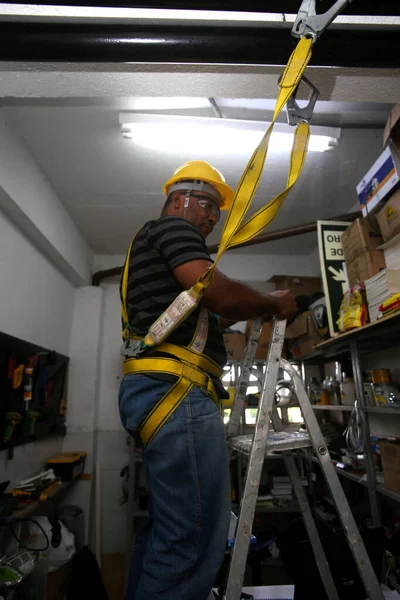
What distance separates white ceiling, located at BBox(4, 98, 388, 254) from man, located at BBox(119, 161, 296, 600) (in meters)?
1.45

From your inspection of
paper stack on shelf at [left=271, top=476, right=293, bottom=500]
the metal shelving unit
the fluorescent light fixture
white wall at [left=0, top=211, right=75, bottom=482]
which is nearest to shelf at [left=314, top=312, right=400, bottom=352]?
the metal shelving unit

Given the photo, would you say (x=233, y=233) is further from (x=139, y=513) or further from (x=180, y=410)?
(x=139, y=513)

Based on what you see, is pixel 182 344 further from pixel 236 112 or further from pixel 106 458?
pixel 106 458

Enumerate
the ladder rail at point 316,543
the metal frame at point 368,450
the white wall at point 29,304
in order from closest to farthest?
1. the ladder rail at point 316,543
2. the metal frame at point 368,450
3. the white wall at point 29,304

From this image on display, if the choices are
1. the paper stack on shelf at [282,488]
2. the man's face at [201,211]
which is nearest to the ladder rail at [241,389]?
the man's face at [201,211]

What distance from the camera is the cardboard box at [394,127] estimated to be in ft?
4.59

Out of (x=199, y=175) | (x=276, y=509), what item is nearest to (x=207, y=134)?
(x=199, y=175)

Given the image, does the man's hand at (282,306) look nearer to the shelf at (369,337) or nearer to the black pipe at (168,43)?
the black pipe at (168,43)

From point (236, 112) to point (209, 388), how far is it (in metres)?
1.84

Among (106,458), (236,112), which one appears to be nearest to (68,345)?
(106,458)

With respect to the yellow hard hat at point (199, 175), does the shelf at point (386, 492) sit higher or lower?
lower

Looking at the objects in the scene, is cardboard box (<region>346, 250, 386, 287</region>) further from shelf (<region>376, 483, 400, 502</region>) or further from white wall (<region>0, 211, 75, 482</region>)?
white wall (<region>0, 211, 75, 482</region>)

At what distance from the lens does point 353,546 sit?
0.91 m

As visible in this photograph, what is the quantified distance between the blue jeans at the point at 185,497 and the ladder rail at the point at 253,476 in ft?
0.14
